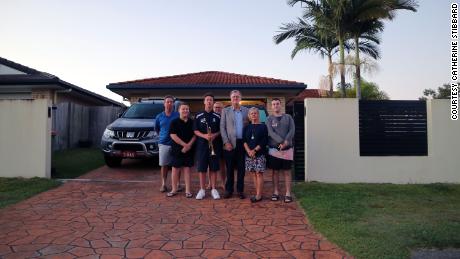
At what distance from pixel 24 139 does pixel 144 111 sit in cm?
297

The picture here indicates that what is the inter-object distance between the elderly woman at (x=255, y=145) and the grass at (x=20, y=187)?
3.88 metres

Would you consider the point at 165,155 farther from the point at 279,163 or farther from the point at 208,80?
→ the point at 208,80

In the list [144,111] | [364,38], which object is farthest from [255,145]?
[364,38]

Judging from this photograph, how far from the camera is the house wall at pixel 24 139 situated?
751 centimetres

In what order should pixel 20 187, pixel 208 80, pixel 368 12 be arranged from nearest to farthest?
pixel 20 187, pixel 208 80, pixel 368 12

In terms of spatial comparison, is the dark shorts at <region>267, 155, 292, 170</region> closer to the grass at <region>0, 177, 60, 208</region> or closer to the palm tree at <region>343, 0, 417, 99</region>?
the grass at <region>0, 177, 60, 208</region>

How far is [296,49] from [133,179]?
45.6 ft

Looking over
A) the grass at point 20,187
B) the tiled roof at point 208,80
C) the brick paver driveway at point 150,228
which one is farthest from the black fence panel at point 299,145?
the tiled roof at point 208,80

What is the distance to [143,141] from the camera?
8172 mm

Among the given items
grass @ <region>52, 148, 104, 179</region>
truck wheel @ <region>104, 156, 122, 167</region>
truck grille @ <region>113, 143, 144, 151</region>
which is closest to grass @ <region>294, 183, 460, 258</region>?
truck grille @ <region>113, 143, 144, 151</region>

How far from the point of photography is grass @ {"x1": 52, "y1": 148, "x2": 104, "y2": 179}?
329 inches

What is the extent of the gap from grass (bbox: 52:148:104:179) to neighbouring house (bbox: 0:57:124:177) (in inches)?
23.7

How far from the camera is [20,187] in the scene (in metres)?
6.71

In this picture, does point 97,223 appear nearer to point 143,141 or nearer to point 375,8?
point 143,141
